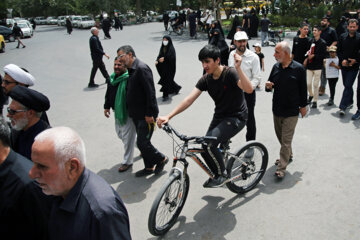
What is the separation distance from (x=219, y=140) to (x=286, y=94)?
4.83 ft

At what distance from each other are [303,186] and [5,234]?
3.91 metres

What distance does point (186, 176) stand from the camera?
3873 millimetres

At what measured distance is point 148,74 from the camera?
481cm

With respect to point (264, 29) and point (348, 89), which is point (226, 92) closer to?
point (348, 89)

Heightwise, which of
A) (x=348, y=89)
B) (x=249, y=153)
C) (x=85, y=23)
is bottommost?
(x=249, y=153)

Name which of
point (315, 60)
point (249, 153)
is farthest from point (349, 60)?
point (249, 153)

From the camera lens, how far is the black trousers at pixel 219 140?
12.6 ft

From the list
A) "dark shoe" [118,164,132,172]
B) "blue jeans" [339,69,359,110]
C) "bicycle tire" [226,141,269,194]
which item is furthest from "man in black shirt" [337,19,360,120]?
"dark shoe" [118,164,132,172]

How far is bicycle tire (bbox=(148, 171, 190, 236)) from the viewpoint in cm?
349

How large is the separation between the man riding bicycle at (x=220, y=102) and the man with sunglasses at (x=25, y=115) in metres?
1.48

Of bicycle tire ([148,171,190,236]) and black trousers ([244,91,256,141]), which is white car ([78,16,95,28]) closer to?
black trousers ([244,91,256,141])

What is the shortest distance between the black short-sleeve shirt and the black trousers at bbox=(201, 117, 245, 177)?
10 centimetres

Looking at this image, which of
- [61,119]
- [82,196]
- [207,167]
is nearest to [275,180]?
[207,167]

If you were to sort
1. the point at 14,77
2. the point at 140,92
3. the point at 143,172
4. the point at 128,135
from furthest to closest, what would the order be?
the point at 128,135 → the point at 143,172 → the point at 140,92 → the point at 14,77
